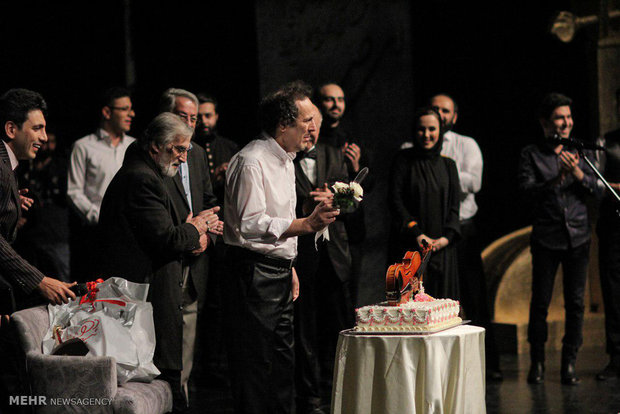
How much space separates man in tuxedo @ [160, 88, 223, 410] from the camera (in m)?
4.66

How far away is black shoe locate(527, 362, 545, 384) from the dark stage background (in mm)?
1669

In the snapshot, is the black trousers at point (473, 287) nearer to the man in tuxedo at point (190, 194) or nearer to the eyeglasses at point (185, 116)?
the man in tuxedo at point (190, 194)

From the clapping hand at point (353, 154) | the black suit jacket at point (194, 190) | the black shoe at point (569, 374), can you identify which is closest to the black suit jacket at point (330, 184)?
the clapping hand at point (353, 154)

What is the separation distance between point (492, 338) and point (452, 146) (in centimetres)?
129

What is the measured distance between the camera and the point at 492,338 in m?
5.80

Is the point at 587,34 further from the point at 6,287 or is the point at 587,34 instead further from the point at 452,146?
the point at 6,287

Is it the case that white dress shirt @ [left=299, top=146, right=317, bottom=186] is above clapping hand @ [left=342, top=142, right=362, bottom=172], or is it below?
below

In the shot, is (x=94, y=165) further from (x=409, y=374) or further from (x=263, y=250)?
(x=409, y=374)

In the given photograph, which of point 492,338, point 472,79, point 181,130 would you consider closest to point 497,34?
point 472,79

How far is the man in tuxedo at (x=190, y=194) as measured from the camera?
183 inches

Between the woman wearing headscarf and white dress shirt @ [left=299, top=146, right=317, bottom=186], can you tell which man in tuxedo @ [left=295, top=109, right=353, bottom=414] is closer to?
white dress shirt @ [left=299, top=146, right=317, bottom=186]

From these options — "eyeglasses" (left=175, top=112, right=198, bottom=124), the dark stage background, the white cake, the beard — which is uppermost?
the dark stage background

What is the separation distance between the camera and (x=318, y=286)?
17.7ft

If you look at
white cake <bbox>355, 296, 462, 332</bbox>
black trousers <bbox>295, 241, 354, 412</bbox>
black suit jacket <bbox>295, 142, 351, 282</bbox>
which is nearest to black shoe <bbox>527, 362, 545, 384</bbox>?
black trousers <bbox>295, 241, 354, 412</bbox>
